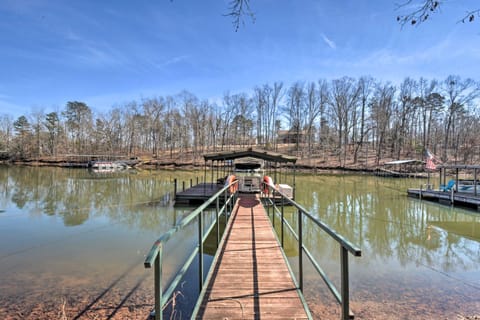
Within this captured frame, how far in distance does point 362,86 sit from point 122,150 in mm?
51172

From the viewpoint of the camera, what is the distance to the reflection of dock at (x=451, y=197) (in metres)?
12.9

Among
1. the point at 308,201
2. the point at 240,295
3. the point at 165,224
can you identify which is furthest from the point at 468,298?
the point at 308,201

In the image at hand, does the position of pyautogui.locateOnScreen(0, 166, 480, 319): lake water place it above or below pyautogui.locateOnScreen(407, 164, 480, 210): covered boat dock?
below

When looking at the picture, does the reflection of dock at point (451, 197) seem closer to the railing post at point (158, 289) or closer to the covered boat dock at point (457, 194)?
the covered boat dock at point (457, 194)

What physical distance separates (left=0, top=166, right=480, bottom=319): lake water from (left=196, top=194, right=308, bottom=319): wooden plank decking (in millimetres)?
1054

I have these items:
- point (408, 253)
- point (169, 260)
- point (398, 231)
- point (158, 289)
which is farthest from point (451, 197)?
point (158, 289)

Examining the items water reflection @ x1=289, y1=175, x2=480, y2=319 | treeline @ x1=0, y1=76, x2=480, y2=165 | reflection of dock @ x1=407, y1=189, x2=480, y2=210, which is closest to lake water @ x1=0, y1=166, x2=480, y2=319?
water reflection @ x1=289, y1=175, x2=480, y2=319

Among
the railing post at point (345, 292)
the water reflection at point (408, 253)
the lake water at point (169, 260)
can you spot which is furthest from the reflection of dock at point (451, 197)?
the railing post at point (345, 292)

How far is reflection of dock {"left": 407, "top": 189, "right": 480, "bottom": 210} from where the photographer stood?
1291 centimetres

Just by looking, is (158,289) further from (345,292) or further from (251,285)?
(251,285)

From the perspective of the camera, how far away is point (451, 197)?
13961 millimetres

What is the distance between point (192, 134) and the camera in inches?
2183

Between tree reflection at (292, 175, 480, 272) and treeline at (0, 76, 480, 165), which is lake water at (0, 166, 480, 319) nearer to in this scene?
tree reflection at (292, 175, 480, 272)

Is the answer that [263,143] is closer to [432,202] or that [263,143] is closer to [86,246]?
[432,202]
